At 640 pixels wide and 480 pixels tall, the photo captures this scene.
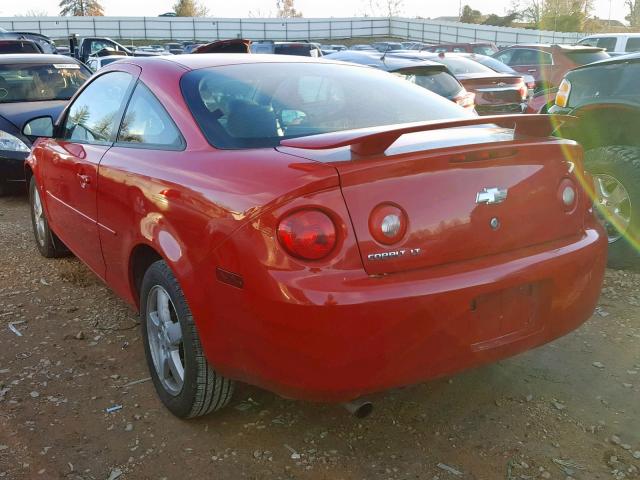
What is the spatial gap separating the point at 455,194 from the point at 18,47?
48.9ft

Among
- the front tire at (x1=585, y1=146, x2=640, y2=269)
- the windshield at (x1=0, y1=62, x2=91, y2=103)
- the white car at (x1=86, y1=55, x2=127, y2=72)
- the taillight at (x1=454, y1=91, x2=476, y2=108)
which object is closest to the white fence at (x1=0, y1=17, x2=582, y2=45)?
the white car at (x1=86, y1=55, x2=127, y2=72)

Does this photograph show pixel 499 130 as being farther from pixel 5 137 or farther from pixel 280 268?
pixel 5 137

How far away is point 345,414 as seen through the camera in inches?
112

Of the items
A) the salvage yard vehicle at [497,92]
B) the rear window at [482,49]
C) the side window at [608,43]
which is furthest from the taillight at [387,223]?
the rear window at [482,49]

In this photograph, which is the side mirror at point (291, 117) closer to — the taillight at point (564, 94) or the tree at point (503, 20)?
the taillight at point (564, 94)

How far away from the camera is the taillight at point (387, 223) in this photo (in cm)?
217

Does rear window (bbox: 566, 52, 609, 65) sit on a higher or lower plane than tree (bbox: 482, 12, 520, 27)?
lower

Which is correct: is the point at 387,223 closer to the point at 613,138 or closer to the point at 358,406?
the point at 358,406

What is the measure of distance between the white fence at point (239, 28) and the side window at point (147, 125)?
46.0 m

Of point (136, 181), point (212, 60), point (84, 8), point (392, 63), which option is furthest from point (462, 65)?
point (84, 8)

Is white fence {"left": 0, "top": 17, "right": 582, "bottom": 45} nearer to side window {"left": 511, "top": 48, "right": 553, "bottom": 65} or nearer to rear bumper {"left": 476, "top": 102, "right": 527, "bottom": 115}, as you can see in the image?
side window {"left": 511, "top": 48, "right": 553, "bottom": 65}

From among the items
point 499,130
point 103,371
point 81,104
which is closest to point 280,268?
point 499,130

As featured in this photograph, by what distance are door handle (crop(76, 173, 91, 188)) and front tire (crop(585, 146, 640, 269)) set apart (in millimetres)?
Result: 3364

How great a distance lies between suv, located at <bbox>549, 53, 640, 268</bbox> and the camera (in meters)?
4.56
